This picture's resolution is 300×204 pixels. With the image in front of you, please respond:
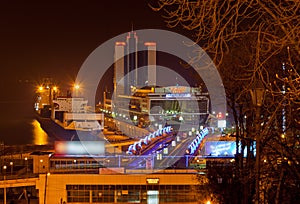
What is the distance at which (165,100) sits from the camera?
27656 millimetres

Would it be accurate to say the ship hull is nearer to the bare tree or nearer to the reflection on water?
the reflection on water

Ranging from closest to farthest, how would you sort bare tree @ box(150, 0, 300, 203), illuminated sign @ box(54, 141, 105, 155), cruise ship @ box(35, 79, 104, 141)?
1. bare tree @ box(150, 0, 300, 203)
2. illuminated sign @ box(54, 141, 105, 155)
3. cruise ship @ box(35, 79, 104, 141)

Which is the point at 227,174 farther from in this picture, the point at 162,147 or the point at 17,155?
the point at 162,147

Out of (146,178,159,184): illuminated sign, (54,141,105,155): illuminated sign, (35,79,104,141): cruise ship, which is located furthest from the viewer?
(35,79,104,141): cruise ship

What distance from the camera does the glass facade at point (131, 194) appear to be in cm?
745

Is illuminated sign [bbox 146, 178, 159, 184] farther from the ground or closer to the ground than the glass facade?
farther from the ground

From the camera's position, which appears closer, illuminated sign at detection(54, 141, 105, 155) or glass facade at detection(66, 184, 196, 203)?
glass facade at detection(66, 184, 196, 203)

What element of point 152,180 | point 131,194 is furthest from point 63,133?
point 152,180

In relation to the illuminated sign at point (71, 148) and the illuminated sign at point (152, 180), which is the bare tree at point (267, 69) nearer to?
the illuminated sign at point (152, 180)

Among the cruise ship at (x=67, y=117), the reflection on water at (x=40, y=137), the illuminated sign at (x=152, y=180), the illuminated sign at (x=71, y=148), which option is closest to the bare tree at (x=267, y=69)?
the illuminated sign at (x=152, y=180)

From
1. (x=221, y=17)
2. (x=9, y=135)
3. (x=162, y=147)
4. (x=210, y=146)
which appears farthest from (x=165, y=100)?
(x=221, y=17)

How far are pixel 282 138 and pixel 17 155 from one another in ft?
36.0

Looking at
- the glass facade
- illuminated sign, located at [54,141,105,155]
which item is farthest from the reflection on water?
the glass facade

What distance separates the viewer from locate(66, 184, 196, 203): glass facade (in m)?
7.45
